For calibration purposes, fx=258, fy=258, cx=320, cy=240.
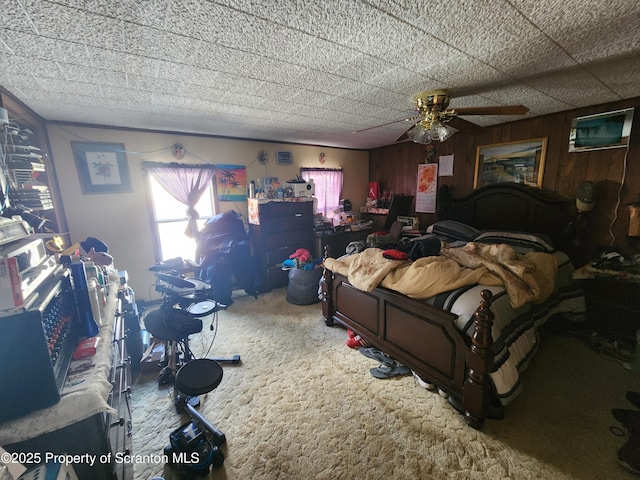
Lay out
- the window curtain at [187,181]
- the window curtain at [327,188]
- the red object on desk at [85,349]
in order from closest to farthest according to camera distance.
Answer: the red object on desk at [85,349] < the window curtain at [187,181] < the window curtain at [327,188]

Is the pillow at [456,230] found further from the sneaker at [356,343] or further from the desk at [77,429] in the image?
the desk at [77,429]

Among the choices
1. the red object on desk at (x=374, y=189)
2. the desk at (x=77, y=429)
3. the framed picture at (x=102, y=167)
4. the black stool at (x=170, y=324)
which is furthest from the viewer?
the red object on desk at (x=374, y=189)

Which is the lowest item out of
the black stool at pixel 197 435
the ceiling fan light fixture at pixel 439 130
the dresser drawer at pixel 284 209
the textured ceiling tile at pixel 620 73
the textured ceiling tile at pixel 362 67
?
the black stool at pixel 197 435

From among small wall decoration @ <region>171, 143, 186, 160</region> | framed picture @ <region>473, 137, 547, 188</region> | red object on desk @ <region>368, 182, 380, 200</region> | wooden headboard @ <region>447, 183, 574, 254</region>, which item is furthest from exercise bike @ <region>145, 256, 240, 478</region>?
red object on desk @ <region>368, 182, 380, 200</region>

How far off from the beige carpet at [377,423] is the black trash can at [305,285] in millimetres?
970

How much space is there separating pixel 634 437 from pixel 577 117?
2.94 m

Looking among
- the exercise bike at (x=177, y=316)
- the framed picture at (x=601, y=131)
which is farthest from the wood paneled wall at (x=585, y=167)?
the exercise bike at (x=177, y=316)

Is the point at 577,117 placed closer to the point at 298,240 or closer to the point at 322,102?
the point at 322,102

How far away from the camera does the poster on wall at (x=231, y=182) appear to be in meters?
3.80

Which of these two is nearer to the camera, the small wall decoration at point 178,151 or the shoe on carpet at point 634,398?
the shoe on carpet at point 634,398

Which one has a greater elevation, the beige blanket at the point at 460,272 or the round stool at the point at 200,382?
the beige blanket at the point at 460,272

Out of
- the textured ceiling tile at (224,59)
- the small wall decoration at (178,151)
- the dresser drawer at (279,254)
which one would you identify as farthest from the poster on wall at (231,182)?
the textured ceiling tile at (224,59)

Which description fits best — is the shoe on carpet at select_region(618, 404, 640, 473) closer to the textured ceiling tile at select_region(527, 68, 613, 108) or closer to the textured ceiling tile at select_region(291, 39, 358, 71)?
the textured ceiling tile at select_region(527, 68, 613, 108)

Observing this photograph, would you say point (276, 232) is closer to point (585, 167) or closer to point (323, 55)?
point (323, 55)
